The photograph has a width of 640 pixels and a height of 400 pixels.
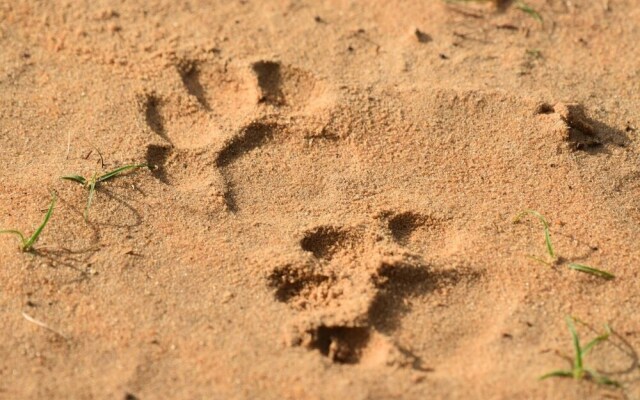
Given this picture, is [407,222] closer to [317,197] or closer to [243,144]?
[317,197]

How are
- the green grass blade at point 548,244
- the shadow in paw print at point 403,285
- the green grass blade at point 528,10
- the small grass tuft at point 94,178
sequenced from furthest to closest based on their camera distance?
the green grass blade at point 528,10
the small grass tuft at point 94,178
the green grass blade at point 548,244
the shadow in paw print at point 403,285

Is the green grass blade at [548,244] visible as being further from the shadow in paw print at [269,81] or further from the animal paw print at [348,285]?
the shadow in paw print at [269,81]

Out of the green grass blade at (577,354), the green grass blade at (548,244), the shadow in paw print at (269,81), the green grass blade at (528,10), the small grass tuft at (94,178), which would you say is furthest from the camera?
the green grass blade at (528,10)

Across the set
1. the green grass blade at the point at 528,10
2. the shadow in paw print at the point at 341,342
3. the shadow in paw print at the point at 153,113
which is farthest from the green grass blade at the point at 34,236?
the green grass blade at the point at 528,10

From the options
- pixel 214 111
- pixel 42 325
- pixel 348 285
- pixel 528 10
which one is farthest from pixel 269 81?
pixel 42 325

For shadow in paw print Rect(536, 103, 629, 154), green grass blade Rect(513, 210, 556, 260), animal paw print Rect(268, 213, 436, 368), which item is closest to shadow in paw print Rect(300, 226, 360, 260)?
animal paw print Rect(268, 213, 436, 368)

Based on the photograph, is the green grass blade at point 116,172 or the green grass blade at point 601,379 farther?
the green grass blade at point 116,172

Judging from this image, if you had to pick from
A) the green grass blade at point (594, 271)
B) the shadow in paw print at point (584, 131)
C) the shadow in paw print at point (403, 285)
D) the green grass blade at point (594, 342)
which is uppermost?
the shadow in paw print at point (584, 131)

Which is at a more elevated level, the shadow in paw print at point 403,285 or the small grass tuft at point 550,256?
the small grass tuft at point 550,256

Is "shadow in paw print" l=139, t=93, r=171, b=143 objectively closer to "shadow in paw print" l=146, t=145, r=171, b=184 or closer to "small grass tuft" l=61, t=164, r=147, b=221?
"shadow in paw print" l=146, t=145, r=171, b=184
